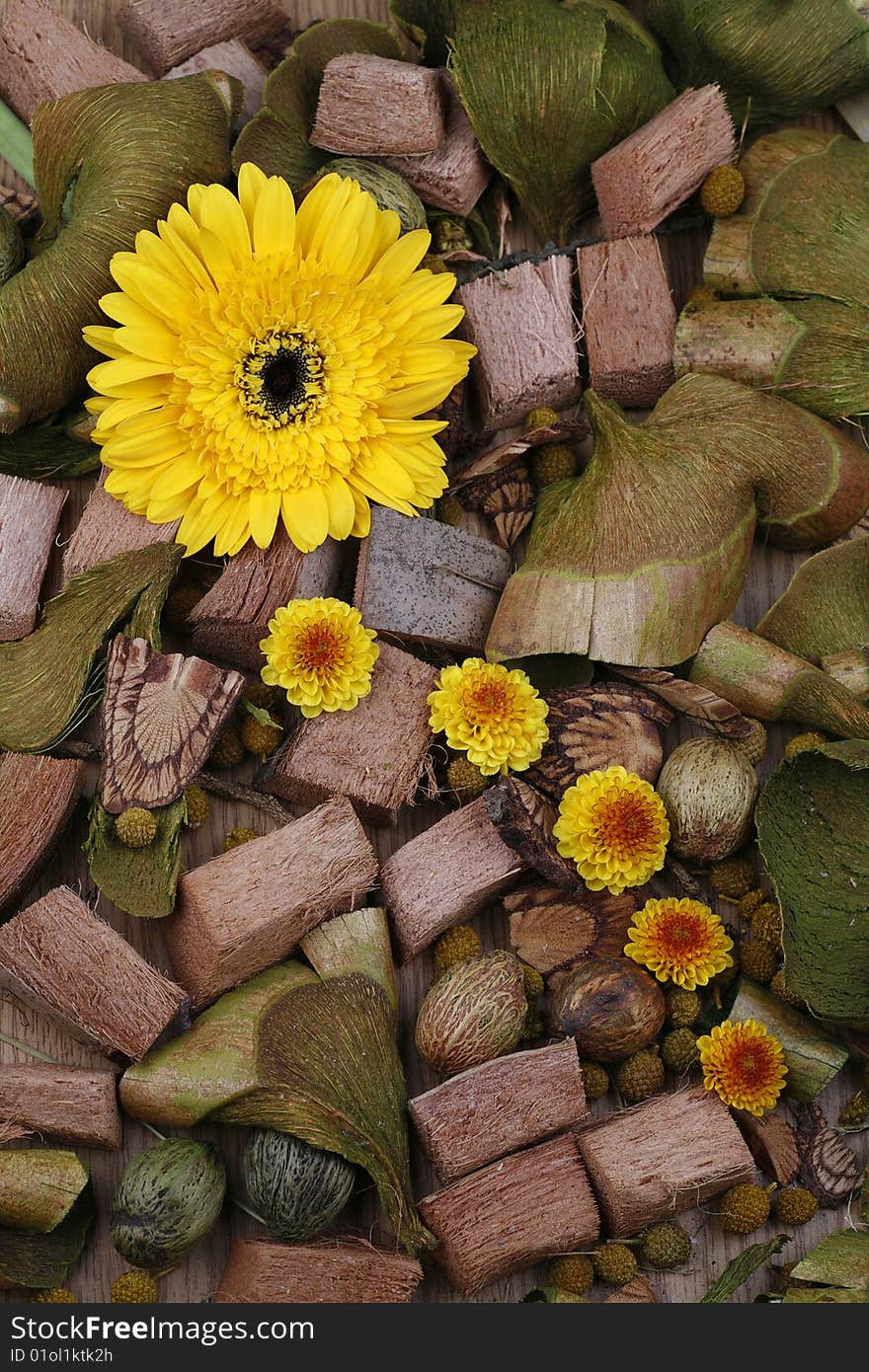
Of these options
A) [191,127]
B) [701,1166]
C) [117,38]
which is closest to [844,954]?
[701,1166]

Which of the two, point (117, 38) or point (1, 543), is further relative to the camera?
point (117, 38)

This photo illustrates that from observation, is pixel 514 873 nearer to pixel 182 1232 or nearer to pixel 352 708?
pixel 352 708

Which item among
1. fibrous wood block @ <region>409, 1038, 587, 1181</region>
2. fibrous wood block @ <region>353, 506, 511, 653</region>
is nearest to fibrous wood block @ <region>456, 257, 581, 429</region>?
fibrous wood block @ <region>353, 506, 511, 653</region>

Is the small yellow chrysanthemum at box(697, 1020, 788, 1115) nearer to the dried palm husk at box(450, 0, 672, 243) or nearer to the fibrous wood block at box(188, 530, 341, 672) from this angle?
the fibrous wood block at box(188, 530, 341, 672)

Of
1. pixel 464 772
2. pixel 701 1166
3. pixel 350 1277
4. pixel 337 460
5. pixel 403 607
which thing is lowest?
pixel 701 1166

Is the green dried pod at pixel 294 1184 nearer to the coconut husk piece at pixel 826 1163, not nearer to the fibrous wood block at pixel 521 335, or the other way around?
the coconut husk piece at pixel 826 1163

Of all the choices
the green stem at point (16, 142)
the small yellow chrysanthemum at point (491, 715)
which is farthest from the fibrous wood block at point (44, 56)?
the small yellow chrysanthemum at point (491, 715)
